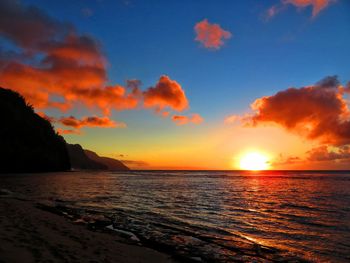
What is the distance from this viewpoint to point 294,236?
17719 millimetres

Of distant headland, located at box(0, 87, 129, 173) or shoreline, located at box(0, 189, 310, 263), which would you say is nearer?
shoreline, located at box(0, 189, 310, 263)

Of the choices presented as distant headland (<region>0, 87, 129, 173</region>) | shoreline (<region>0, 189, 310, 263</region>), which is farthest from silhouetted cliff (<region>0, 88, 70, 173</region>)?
shoreline (<region>0, 189, 310, 263</region>)

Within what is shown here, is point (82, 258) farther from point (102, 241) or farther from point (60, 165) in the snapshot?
point (60, 165)

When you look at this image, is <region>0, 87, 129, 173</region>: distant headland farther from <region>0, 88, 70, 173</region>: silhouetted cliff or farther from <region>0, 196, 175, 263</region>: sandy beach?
<region>0, 196, 175, 263</region>: sandy beach

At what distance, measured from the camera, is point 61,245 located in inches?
473

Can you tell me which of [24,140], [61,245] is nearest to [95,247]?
[61,245]

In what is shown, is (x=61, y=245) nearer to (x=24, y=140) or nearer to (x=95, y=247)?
(x=95, y=247)

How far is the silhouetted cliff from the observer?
12381 centimetres

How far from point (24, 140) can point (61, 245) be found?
140 m

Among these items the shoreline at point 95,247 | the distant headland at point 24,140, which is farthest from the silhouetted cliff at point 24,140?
the shoreline at point 95,247

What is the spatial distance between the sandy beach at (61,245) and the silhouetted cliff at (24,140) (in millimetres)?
120401

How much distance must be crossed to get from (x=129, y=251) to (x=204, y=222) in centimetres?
997

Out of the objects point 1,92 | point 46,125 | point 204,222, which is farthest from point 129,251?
point 46,125

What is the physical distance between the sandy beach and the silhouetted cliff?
12040 centimetres
